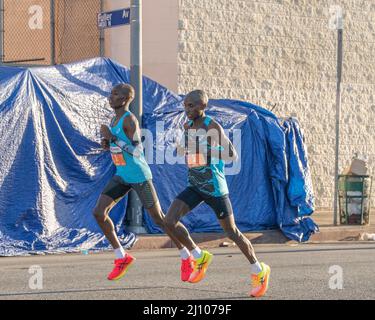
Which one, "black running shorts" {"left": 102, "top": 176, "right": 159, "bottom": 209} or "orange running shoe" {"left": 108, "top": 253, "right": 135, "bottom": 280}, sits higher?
"black running shorts" {"left": 102, "top": 176, "right": 159, "bottom": 209}

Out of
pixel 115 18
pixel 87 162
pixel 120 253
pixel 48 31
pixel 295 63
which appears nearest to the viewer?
pixel 120 253

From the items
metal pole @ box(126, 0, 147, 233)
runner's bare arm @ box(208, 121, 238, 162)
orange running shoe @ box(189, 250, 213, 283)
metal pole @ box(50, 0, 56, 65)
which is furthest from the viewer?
metal pole @ box(50, 0, 56, 65)

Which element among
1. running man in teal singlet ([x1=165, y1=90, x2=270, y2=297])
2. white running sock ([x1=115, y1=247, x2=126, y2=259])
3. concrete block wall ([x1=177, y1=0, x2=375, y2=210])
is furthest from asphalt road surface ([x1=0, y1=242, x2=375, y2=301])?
concrete block wall ([x1=177, y1=0, x2=375, y2=210])

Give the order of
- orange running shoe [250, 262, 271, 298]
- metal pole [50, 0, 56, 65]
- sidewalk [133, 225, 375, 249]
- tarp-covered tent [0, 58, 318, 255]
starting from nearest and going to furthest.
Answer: orange running shoe [250, 262, 271, 298]
tarp-covered tent [0, 58, 318, 255]
sidewalk [133, 225, 375, 249]
metal pole [50, 0, 56, 65]

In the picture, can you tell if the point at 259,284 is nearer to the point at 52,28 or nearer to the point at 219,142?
the point at 219,142

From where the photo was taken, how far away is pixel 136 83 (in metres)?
16.5

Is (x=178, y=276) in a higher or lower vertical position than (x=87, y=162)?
lower

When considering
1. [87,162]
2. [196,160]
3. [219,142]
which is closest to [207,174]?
[196,160]

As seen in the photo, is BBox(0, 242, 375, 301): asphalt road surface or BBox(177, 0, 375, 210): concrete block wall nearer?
BBox(0, 242, 375, 301): asphalt road surface

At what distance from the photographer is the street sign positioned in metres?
16.8

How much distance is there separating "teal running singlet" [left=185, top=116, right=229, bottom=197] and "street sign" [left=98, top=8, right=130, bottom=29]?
6.95 metres

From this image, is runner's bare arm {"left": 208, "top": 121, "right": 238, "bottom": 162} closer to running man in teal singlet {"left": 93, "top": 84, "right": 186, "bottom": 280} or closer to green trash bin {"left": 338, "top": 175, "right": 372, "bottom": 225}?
running man in teal singlet {"left": 93, "top": 84, "right": 186, "bottom": 280}

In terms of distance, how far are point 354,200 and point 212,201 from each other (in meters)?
9.89
